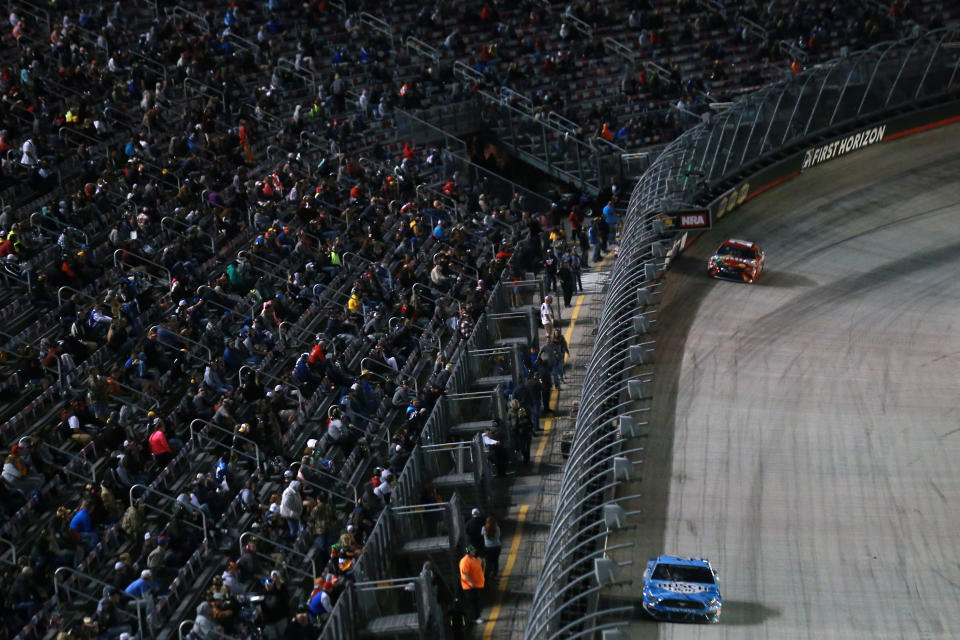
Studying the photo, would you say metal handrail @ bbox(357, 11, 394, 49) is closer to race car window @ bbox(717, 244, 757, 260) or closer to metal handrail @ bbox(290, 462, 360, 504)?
race car window @ bbox(717, 244, 757, 260)

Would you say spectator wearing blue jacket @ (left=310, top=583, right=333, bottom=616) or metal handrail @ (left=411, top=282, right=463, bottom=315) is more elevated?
metal handrail @ (left=411, top=282, right=463, bottom=315)

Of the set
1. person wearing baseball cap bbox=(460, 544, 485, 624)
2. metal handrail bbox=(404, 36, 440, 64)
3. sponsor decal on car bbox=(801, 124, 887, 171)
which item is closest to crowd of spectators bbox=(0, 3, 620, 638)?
Result: person wearing baseball cap bbox=(460, 544, 485, 624)

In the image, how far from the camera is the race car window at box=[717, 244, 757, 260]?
32.1 m

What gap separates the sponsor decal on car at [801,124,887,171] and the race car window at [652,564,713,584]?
23.0 m

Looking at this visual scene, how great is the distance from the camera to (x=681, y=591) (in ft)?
61.0

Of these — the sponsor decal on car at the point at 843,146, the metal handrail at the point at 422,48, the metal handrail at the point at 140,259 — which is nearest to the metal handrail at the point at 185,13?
the metal handrail at the point at 422,48

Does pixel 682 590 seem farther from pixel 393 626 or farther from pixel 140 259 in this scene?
pixel 140 259

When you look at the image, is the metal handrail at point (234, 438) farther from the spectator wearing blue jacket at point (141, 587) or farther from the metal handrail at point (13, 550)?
the metal handrail at point (13, 550)

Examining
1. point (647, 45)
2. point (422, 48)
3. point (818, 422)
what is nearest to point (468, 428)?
point (818, 422)

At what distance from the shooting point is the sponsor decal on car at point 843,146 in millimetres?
39688

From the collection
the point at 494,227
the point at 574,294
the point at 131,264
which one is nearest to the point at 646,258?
the point at 574,294

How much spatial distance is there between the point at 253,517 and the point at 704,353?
1049cm

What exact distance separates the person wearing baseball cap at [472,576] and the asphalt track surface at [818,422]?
295cm

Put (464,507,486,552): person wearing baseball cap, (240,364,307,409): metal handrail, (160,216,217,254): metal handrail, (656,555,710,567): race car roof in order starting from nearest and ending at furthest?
(656,555,710,567): race car roof < (464,507,486,552): person wearing baseball cap < (240,364,307,409): metal handrail < (160,216,217,254): metal handrail
